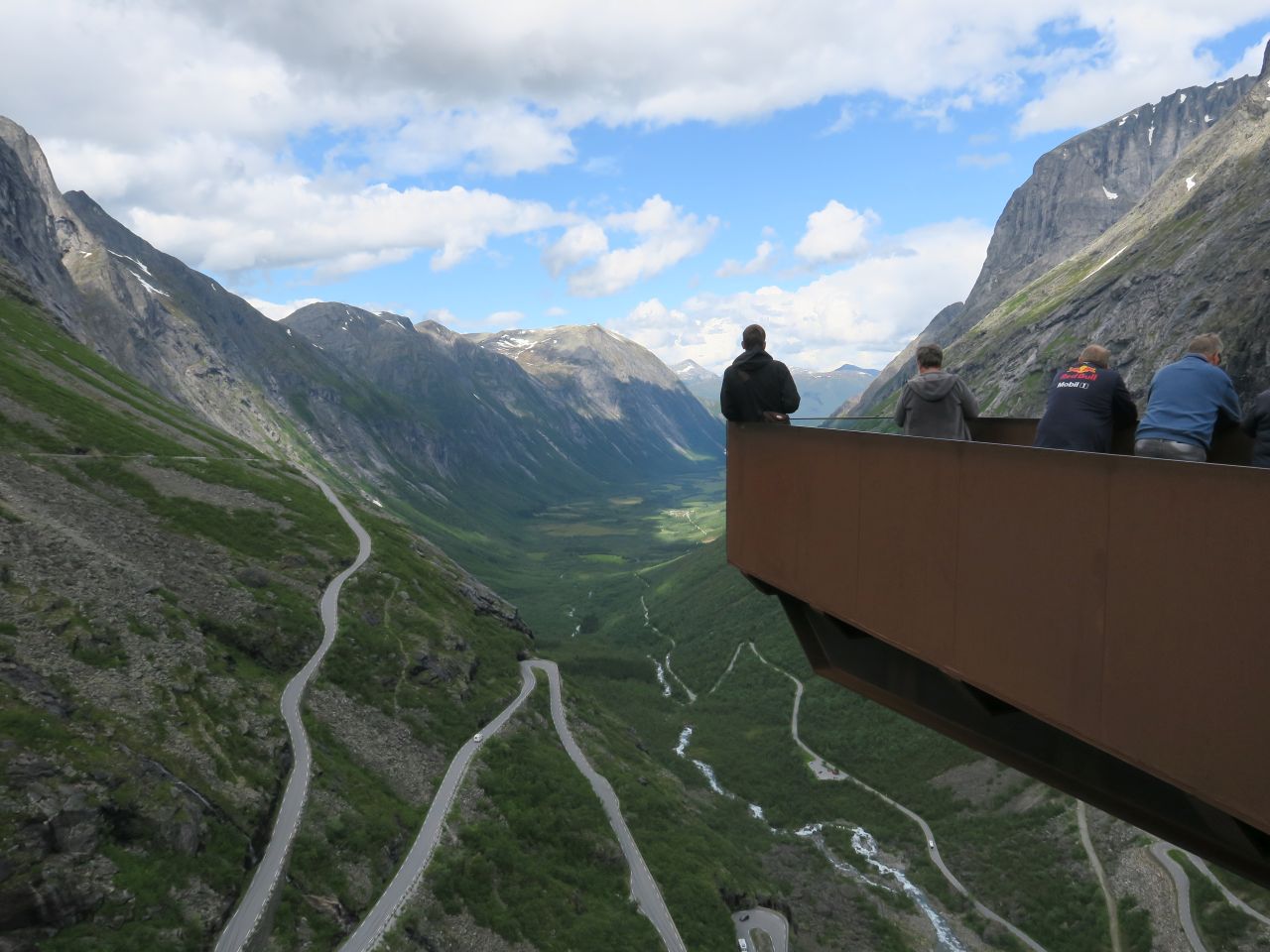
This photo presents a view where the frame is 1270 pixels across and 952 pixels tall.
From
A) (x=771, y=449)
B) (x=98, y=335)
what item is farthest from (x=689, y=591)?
(x=771, y=449)

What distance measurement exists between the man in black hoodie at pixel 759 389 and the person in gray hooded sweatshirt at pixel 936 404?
205 cm

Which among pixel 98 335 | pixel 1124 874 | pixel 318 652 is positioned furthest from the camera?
pixel 98 335

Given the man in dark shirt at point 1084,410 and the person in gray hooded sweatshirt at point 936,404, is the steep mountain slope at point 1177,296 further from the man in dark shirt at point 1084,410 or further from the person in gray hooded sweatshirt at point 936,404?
the man in dark shirt at point 1084,410

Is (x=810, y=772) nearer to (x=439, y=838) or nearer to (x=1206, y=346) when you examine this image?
(x=439, y=838)

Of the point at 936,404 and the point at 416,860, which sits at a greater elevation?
the point at 936,404

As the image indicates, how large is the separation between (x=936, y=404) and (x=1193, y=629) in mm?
3972

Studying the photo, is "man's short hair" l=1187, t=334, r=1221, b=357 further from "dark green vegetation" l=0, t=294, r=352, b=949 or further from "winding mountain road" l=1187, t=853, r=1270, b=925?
"winding mountain road" l=1187, t=853, r=1270, b=925

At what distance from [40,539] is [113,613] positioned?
9209mm

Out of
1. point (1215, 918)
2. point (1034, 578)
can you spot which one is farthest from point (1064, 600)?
point (1215, 918)

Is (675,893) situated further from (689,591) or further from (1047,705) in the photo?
(689,591)

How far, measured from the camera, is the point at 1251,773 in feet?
16.8

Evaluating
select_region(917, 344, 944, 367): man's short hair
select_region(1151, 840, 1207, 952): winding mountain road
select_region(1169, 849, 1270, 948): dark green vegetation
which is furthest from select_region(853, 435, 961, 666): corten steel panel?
select_region(1169, 849, 1270, 948): dark green vegetation

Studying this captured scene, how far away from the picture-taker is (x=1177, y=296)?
411 feet

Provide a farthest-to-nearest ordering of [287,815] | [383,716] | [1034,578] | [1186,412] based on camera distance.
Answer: [383,716] → [287,815] → [1186,412] → [1034,578]
